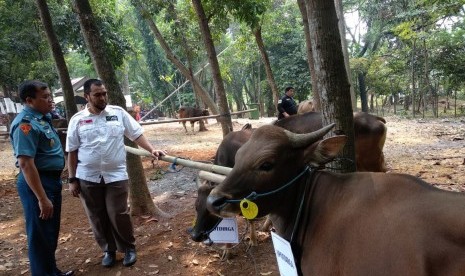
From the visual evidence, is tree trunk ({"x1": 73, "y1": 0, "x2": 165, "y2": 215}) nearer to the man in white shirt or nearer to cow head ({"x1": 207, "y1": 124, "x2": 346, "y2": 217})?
the man in white shirt

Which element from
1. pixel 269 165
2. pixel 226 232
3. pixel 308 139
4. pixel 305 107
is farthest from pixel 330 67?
pixel 305 107

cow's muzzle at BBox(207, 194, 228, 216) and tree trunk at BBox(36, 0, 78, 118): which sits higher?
tree trunk at BBox(36, 0, 78, 118)

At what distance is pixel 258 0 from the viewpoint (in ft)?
31.6

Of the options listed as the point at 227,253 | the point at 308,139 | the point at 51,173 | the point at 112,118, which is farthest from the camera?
the point at 227,253

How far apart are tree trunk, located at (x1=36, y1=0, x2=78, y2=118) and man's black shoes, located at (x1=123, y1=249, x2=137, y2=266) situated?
187 inches

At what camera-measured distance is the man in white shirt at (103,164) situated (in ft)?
Answer: 13.9

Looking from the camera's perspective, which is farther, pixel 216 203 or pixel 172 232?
pixel 172 232

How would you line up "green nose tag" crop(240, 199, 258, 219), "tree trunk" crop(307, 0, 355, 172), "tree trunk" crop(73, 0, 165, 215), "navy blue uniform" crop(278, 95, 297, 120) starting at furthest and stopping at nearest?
"navy blue uniform" crop(278, 95, 297, 120)
"tree trunk" crop(73, 0, 165, 215)
"tree trunk" crop(307, 0, 355, 172)
"green nose tag" crop(240, 199, 258, 219)

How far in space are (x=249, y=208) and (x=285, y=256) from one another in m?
0.49

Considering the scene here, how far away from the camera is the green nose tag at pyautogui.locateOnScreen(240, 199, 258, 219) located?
7.29ft

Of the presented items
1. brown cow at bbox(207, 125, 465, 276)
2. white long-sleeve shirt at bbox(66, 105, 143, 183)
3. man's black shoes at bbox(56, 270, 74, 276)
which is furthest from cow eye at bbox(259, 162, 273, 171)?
man's black shoes at bbox(56, 270, 74, 276)

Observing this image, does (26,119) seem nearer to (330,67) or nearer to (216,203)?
(216,203)

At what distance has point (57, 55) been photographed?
7902 millimetres

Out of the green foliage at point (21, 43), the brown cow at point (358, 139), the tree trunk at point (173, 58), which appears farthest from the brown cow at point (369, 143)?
the green foliage at point (21, 43)
